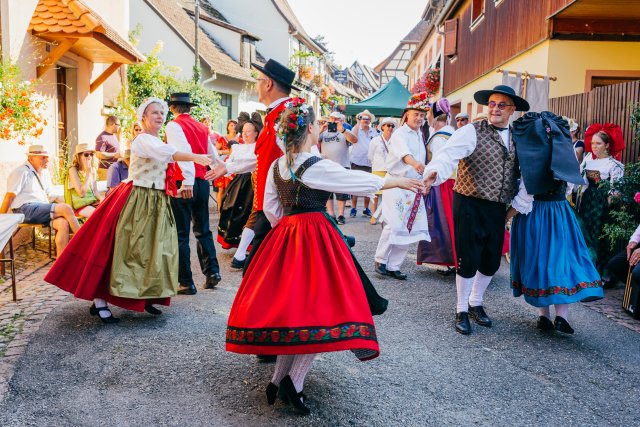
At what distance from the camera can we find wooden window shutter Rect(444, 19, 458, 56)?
20.4 m

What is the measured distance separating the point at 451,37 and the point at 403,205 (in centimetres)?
1496

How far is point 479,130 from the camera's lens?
16.7 ft

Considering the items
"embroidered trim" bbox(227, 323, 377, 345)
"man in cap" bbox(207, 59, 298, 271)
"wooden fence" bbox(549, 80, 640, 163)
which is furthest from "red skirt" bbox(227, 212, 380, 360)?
"wooden fence" bbox(549, 80, 640, 163)

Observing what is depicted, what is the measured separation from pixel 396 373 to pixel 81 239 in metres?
2.74

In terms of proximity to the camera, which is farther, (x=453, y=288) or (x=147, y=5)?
(x=147, y=5)

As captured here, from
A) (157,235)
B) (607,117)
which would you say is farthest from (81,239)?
(607,117)

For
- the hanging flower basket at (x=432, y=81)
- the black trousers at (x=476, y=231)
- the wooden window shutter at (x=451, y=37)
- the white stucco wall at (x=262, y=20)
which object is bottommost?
the black trousers at (x=476, y=231)

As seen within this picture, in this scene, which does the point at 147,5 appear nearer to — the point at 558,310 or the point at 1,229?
the point at 1,229

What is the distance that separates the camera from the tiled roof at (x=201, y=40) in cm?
2414

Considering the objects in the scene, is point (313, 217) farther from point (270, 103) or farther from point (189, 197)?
point (189, 197)

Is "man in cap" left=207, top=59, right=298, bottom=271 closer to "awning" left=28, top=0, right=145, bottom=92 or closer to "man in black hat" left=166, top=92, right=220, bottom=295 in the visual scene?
"man in black hat" left=166, top=92, right=220, bottom=295

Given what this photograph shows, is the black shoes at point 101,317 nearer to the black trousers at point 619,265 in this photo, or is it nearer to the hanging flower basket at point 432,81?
the black trousers at point 619,265

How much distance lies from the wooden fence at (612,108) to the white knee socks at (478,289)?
119 inches

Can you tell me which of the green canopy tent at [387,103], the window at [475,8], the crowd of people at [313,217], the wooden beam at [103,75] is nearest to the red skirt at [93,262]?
the crowd of people at [313,217]
